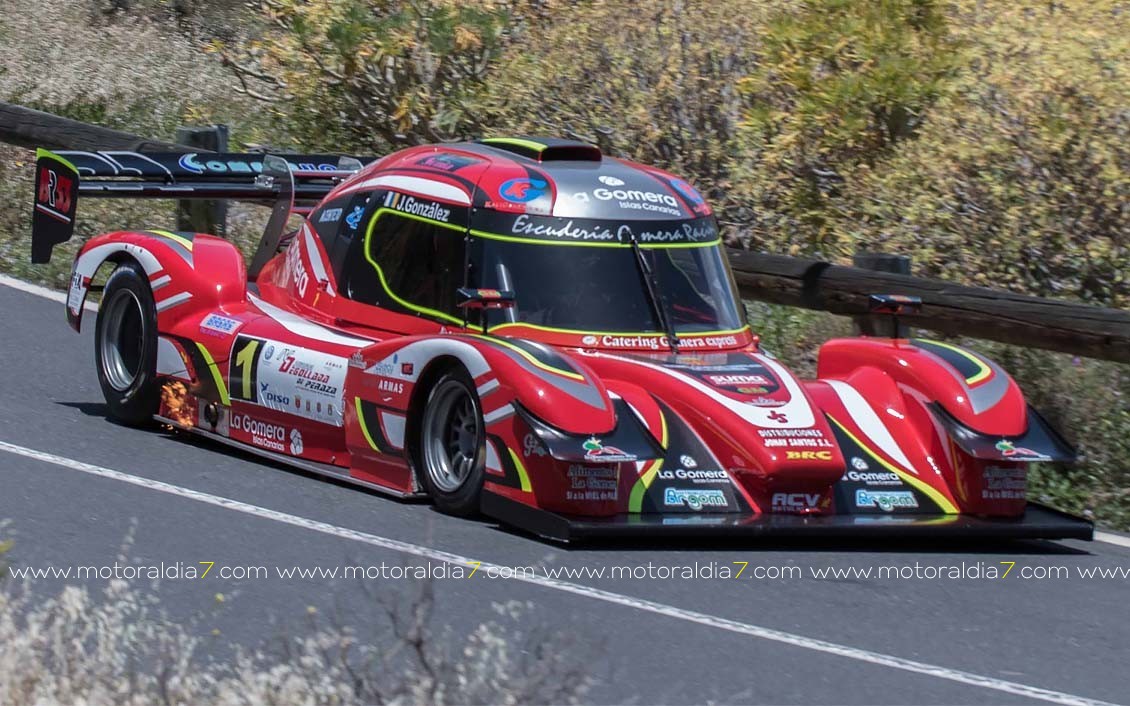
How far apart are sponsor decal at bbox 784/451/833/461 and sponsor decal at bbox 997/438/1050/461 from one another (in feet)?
2.99

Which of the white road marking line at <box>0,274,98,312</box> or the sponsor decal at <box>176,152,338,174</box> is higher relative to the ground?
the sponsor decal at <box>176,152,338,174</box>

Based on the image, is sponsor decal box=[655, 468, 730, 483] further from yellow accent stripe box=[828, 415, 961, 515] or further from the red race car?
yellow accent stripe box=[828, 415, 961, 515]

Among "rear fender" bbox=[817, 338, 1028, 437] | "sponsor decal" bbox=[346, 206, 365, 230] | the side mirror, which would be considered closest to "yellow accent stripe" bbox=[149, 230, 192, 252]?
"sponsor decal" bbox=[346, 206, 365, 230]

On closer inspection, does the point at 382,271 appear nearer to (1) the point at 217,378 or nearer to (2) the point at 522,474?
(1) the point at 217,378

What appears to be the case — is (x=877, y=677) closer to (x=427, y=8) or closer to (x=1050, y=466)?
(x=1050, y=466)

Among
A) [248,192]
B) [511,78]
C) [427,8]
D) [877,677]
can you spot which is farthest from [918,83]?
[877,677]

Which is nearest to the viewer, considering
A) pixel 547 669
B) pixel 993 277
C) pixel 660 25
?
pixel 547 669

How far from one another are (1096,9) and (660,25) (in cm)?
375

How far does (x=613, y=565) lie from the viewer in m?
7.71

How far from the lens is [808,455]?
26.7 feet

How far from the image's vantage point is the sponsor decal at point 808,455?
26.6 ft

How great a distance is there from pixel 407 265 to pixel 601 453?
6.38ft

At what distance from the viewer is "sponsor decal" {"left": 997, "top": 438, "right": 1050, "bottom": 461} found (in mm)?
8516

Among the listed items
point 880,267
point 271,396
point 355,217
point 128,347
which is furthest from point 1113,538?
point 128,347
